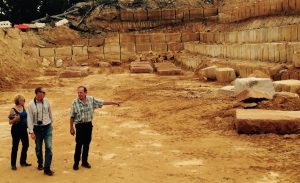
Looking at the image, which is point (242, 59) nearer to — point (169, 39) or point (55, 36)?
point (169, 39)

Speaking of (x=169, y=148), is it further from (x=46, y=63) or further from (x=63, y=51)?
(x=63, y=51)

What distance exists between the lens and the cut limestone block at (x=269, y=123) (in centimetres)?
796

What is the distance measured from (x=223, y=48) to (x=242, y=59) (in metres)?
2.46

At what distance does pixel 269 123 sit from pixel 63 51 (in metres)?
20.4

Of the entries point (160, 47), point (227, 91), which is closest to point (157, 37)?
point (160, 47)

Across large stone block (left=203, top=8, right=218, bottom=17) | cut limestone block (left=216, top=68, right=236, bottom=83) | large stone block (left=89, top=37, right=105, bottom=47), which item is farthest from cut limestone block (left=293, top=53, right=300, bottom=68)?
large stone block (left=203, top=8, right=218, bottom=17)

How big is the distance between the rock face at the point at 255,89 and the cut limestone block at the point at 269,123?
1.76 meters

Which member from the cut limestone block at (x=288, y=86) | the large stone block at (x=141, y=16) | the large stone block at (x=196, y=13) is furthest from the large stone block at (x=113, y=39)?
the cut limestone block at (x=288, y=86)

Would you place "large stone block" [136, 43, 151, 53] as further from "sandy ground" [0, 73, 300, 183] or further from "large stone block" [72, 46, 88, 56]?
"sandy ground" [0, 73, 300, 183]

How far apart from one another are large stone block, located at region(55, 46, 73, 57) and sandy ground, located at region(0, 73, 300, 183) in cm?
1424

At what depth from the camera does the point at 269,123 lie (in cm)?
804

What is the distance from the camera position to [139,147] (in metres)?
7.88

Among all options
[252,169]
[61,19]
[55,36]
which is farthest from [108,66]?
[252,169]

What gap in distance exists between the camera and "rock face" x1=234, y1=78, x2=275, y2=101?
396 inches
